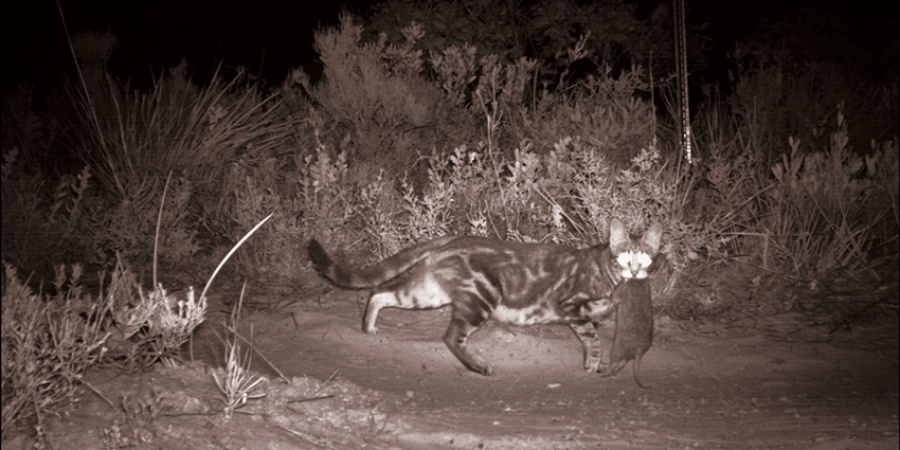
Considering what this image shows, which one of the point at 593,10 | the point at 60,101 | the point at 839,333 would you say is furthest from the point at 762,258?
the point at 60,101

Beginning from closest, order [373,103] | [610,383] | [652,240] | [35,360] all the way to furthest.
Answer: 1. [35,360]
2. [610,383]
3. [652,240]
4. [373,103]

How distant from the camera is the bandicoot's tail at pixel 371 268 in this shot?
6.88 m

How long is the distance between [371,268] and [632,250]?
2.03 metres

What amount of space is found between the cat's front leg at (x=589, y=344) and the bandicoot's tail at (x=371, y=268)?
1.26 meters

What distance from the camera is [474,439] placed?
5.12 m

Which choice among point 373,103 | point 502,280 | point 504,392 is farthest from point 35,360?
point 373,103

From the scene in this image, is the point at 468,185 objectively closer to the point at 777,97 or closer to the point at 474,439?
the point at 474,439

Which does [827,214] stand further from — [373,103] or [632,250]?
[373,103]

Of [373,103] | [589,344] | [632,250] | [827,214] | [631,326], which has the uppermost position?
[373,103]

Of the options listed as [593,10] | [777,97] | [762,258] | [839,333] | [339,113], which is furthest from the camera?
[593,10]

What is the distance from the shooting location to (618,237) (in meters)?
6.86

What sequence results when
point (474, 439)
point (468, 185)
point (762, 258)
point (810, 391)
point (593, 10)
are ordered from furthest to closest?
point (593, 10), point (468, 185), point (762, 258), point (810, 391), point (474, 439)

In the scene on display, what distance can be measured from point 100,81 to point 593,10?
733 centimetres

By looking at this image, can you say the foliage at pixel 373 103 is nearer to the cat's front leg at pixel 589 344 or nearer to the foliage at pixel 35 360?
the cat's front leg at pixel 589 344
